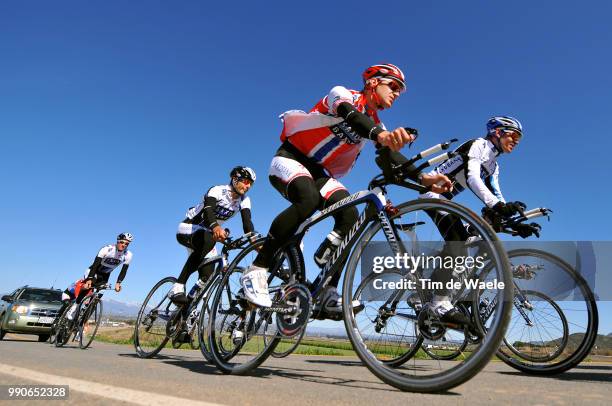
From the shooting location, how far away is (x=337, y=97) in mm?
3209

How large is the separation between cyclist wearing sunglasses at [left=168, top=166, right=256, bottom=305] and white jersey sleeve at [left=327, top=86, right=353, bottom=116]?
347cm

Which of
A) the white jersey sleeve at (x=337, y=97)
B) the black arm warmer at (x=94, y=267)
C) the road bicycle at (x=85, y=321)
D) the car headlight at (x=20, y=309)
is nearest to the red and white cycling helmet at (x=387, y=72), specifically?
the white jersey sleeve at (x=337, y=97)

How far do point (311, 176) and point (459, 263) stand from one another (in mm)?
1443

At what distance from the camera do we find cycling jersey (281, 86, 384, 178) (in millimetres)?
3498

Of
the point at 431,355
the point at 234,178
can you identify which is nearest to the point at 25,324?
the point at 234,178

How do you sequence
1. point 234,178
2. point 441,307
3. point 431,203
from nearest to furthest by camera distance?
point 431,203 < point 441,307 < point 234,178

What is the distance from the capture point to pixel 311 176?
369cm

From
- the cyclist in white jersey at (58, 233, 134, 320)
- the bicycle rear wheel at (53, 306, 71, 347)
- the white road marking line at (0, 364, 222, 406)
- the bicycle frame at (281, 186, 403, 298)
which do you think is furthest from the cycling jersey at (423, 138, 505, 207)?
the bicycle rear wheel at (53, 306, 71, 347)

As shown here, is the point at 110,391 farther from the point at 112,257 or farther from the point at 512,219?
the point at 112,257

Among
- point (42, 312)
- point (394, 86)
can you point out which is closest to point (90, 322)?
point (42, 312)

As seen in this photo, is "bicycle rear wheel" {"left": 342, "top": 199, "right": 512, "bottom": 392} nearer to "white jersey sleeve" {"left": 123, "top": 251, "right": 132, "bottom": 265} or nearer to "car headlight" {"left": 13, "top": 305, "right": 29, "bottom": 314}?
"white jersey sleeve" {"left": 123, "top": 251, "right": 132, "bottom": 265}

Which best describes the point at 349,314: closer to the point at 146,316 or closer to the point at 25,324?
the point at 146,316

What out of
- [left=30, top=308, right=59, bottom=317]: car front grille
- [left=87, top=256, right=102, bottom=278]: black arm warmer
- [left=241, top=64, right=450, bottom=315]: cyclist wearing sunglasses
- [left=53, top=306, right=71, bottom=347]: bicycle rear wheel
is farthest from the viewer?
[left=30, top=308, right=59, bottom=317]: car front grille

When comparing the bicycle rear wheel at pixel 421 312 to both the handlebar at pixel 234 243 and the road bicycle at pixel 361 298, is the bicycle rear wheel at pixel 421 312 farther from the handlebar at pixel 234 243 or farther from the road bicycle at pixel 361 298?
the handlebar at pixel 234 243
